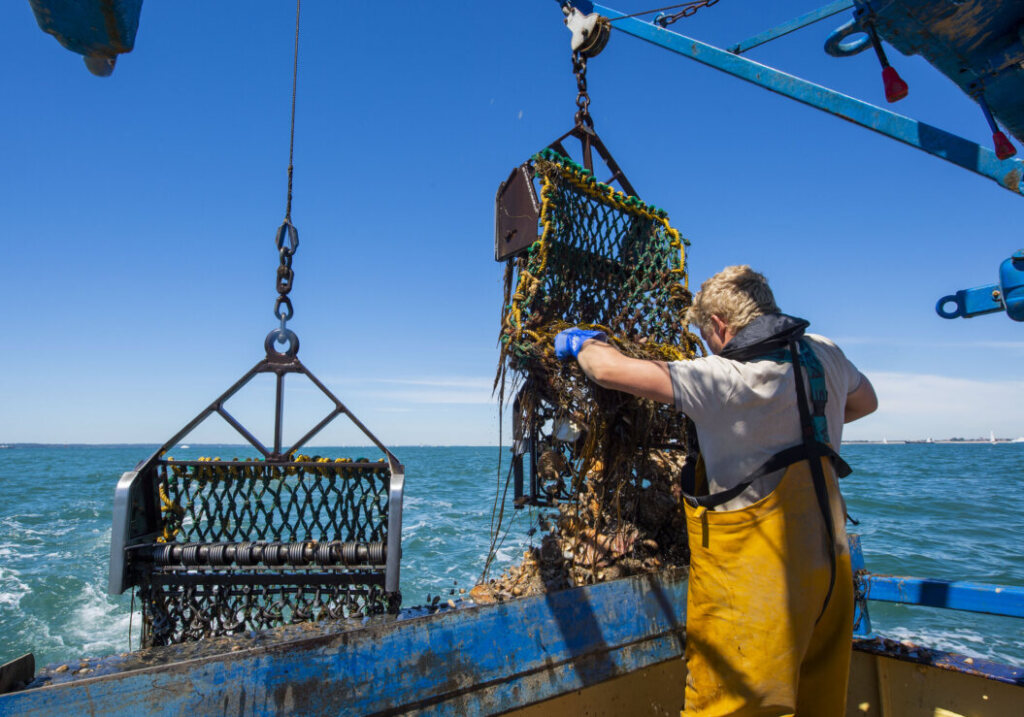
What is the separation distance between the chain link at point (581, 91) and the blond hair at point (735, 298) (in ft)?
5.51

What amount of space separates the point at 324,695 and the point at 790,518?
1301mm

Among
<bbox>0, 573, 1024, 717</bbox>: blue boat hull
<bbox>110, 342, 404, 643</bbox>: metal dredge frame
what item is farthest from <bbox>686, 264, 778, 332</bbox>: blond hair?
<bbox>110, 342, 404, 643</bbox>: metal dredge frame

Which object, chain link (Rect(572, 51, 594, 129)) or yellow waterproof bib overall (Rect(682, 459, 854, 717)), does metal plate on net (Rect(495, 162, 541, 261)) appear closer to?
chain link (Rect(572, 51, 594, 129))

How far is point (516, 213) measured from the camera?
285cm

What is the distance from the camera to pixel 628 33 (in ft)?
14.1

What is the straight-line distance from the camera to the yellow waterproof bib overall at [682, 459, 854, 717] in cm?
158

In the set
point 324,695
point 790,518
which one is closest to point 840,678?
point 790,518

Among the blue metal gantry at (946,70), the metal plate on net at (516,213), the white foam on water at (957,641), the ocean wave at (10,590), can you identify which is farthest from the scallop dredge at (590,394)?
the ocean wave at (10,590)

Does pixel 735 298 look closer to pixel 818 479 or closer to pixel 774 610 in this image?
pixel 818 479

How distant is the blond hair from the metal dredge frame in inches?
60.3

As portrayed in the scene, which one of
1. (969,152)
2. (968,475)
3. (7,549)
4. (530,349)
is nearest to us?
(530,349)

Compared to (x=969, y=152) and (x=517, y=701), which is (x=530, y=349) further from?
(x=969, y=152)

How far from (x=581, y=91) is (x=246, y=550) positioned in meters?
2.86

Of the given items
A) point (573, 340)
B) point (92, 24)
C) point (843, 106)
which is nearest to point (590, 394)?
point (573, 340)
